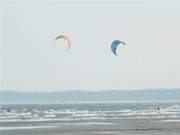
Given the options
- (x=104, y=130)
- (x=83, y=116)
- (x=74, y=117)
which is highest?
(x=83, y=116)

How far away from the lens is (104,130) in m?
51.4

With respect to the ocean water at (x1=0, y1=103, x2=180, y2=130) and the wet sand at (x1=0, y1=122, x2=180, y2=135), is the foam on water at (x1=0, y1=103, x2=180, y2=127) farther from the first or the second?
the wet sand at (x1=0, y1=122, x2=180, y2=135)

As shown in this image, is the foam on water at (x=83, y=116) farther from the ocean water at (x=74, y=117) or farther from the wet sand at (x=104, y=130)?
the wet sand at (x=104, y=130)

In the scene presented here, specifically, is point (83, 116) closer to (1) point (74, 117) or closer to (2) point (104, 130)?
(1) point (74, 117)

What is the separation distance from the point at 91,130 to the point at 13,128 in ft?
18.2

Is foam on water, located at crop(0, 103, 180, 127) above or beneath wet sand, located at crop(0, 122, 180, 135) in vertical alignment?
above

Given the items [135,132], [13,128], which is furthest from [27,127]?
[135,132]

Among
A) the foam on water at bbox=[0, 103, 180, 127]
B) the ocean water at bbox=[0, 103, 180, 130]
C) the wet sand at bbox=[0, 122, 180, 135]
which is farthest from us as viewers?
the foam on water at bbox=[0, 103, 180, 127]

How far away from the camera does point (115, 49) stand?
4703cm

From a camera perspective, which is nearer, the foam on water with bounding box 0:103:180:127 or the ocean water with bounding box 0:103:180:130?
the ocean water with bounding box 0:103:180:130

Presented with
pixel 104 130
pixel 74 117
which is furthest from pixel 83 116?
pixel 104 130

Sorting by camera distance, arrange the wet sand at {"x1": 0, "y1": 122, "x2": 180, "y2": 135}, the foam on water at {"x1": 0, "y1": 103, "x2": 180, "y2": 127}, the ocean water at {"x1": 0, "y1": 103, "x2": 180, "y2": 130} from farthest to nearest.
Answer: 1. the foam on water at {"x1": 0, "y1": 103, "x2": 180, "y2": 127}
2. the ocean water at {"x1": 0, "y1": 103, "x2": 180, "y2": 130}
3. the wet sand at {"x1": 0, "y1": 122, "x2": 180, "y2": 135}

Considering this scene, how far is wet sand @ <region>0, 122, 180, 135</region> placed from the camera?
4862 centimetres

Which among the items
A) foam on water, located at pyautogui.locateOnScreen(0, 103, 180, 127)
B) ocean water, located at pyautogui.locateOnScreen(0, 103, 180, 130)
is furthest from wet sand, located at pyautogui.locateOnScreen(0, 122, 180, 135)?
foam on water, located at pyautogui.locateOnScreen(0, 103, 180, 127)
